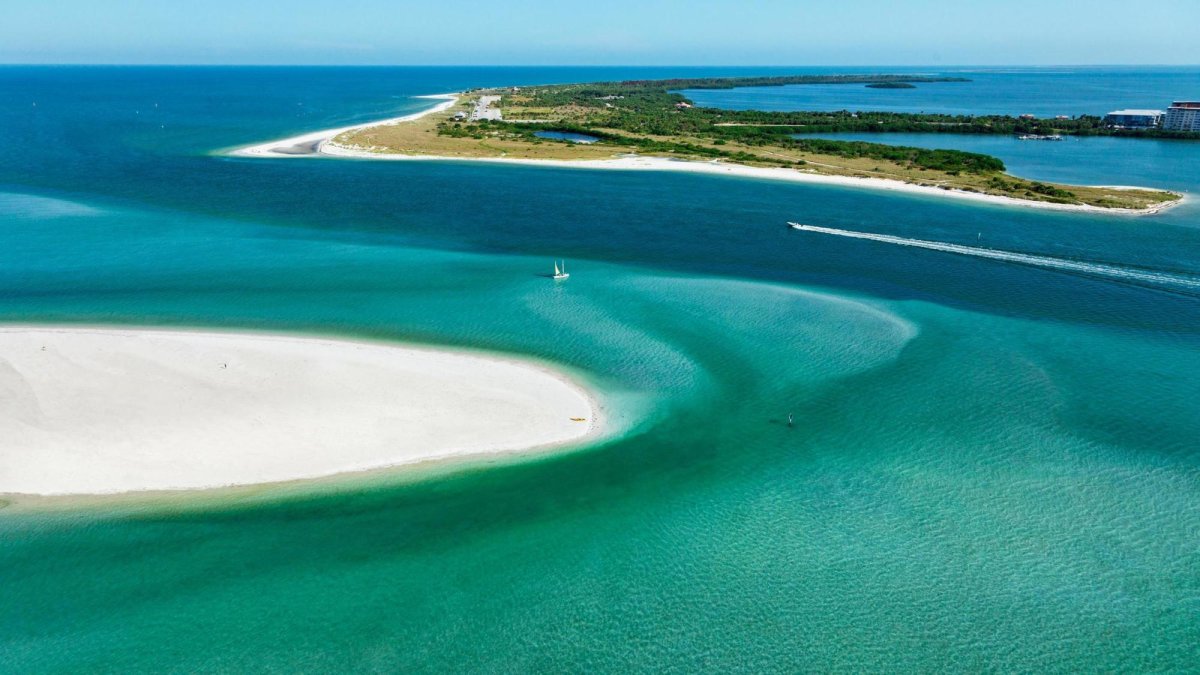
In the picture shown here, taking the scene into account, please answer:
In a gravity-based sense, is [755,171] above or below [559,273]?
above

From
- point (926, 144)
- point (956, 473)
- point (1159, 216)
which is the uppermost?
point (926, 144)

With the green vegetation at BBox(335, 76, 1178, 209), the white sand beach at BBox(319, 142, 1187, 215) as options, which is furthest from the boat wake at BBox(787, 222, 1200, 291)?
the green vegetation at BBox(335, 76, 1178, 209)

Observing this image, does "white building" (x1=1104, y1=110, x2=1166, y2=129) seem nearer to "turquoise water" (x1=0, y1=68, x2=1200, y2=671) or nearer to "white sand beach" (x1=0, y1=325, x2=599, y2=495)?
"turquoise water" (x1=0, y1=68, x2=1200, y2=671)

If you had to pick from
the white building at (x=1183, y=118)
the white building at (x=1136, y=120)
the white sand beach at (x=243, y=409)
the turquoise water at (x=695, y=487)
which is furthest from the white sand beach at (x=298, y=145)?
the white building at (x=1183, y=118)

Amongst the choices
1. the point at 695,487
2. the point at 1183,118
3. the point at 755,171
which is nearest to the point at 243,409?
the point at 695,487

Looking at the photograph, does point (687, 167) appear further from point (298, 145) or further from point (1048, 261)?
point (298, 145)

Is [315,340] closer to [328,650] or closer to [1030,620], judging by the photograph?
[328,650]

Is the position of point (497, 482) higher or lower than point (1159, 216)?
lower

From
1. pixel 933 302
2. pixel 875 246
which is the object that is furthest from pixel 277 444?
pixel 875 246
